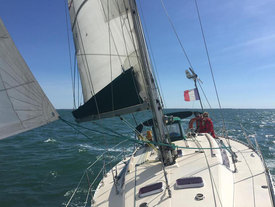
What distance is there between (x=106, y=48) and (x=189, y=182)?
3893 millimetres

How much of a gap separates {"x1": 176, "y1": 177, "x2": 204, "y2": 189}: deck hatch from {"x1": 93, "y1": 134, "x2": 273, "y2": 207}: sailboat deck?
2.8 inches

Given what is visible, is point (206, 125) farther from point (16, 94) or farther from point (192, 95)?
point (16, 94)

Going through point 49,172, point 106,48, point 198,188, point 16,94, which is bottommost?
point 49,172

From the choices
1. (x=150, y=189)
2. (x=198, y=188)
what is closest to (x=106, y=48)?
(x=150, y=189)

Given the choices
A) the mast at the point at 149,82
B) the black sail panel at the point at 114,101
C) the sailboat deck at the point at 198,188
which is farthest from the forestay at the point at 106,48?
the sailboat deck at the point at 198,188

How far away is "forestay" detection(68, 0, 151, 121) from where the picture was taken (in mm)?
4664

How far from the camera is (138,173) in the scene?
189 inches

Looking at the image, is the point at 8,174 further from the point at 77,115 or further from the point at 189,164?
the point at 189,164

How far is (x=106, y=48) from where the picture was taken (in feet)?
15.8

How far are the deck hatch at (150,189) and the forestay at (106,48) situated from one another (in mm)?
2015

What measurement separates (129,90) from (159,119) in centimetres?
110

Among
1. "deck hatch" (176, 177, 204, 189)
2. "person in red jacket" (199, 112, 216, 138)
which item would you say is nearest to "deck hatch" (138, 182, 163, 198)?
"deck hatch" (176, 177, 204, 189)

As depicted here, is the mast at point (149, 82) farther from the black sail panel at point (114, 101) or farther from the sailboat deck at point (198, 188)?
the sailboat deck at point (198, 188)

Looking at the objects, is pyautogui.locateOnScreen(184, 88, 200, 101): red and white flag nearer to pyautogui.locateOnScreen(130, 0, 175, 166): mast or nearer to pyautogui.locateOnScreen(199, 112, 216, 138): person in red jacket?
pyautogui.locateOnScreen(199, 112, 216, 138): person in red jacket
